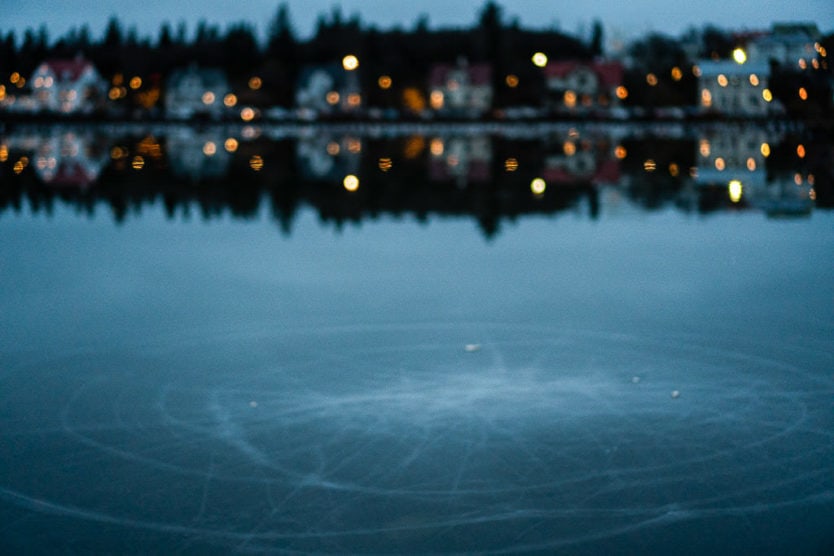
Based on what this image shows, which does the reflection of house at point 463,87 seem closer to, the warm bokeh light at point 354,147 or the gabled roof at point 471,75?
the gabled roof at point 471,75

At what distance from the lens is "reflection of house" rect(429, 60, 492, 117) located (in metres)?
108

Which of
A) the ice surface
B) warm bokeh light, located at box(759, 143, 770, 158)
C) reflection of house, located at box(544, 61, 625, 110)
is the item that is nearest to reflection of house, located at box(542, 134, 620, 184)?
warm bokeh light, located at box(759, 143, 770, 158)

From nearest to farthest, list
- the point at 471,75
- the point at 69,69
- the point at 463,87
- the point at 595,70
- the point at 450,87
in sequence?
the point at 595,70 → the point at 450,87 → the point at 463,87 → the point at 471,75 → the point at 69,69

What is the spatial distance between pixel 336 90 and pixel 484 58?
13971mm

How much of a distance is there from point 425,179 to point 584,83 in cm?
7856

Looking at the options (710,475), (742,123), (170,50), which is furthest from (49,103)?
(710,475)

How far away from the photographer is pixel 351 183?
83.9ft

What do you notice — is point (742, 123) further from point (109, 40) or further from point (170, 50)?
point (109, 40)

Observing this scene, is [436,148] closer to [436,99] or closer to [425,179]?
[425,179]

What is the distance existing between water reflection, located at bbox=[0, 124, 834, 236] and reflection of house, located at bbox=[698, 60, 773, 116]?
4404 centimetres

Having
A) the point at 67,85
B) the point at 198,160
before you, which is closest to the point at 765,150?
the point at 198,160

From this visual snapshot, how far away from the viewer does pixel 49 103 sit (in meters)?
122

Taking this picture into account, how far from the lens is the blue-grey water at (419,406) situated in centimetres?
541

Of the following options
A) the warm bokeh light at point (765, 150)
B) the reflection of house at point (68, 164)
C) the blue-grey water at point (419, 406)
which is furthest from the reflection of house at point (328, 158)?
the blue-grey water at point (419, 406)
